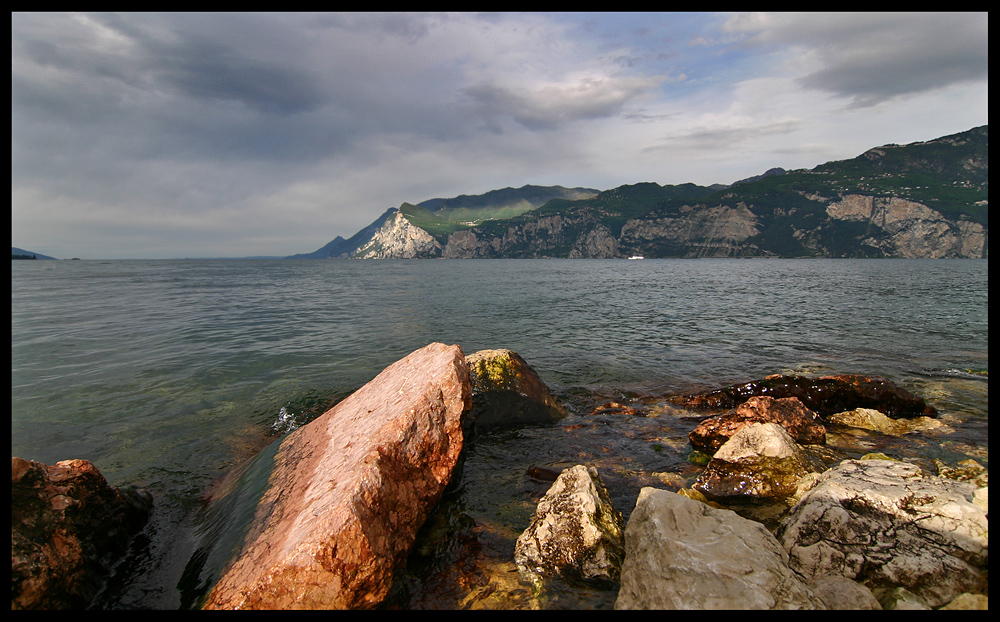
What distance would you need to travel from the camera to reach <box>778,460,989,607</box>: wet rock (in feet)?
13.7

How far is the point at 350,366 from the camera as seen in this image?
16.5 m

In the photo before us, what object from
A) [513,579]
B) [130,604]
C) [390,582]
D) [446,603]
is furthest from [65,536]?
[513,579]

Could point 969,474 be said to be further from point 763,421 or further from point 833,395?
point 833,395

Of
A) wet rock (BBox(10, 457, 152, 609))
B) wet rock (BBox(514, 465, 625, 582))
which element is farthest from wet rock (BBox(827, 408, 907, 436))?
wet rock (BBox(10, 457, 152, 609))

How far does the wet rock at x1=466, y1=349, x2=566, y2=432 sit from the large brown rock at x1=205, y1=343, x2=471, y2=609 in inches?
99.7

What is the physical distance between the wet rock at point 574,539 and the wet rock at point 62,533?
17.2 ft

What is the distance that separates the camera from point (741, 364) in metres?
16.3

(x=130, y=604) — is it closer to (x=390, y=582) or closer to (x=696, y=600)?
(x=390, y=582)

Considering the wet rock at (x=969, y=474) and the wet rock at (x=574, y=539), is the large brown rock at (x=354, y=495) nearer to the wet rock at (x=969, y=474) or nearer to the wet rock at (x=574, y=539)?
the wet rock at (x=574, y=539)

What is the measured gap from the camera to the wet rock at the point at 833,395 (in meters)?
10.3

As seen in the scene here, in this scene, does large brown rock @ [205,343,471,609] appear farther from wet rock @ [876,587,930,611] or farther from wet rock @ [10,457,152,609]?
wet rock @ [876,587,930,611]

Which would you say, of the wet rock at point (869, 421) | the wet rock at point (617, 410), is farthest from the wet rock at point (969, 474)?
the wet rock at point (617, 410)

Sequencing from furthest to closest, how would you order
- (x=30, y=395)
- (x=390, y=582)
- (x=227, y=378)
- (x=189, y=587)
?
(x=227, y=378), (x=30, y=395), (x=189, y=587), (x=390, y=582)

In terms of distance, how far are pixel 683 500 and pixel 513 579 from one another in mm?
2352
